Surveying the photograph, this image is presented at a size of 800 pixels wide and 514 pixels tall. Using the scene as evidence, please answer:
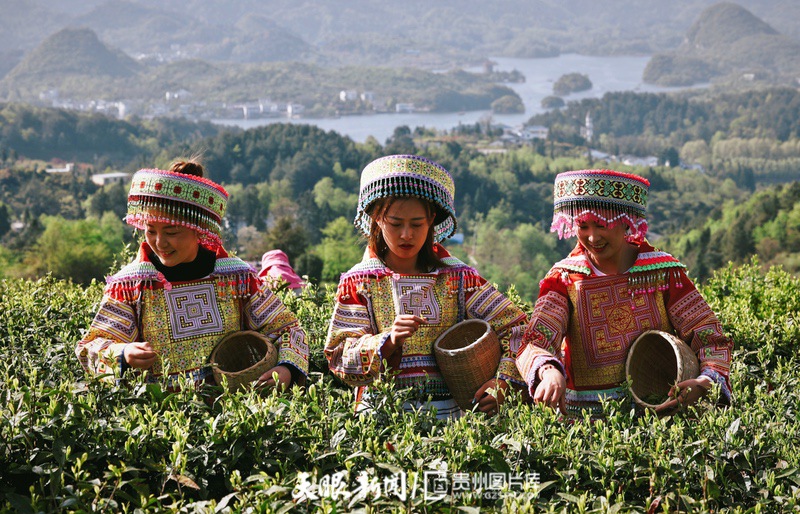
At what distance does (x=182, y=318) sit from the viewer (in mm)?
3350

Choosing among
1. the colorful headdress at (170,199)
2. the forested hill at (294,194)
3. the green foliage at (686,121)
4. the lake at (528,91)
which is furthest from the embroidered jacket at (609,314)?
the green foliage at (686,121)

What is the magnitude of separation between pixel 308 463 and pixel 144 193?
143cm

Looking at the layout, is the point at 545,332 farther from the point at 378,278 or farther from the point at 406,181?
the point at 406,181

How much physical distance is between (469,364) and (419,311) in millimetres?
366

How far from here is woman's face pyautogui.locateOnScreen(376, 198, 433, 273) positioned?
3287mm

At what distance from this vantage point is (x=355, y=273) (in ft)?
11.2

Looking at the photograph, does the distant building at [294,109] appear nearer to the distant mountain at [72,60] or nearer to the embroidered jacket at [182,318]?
the distant mountain at [72,60]

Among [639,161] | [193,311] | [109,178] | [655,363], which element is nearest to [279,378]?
[193,311]

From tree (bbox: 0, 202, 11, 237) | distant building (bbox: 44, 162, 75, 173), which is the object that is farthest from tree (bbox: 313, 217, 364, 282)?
distant building (bbox: 44, 162, 75, 173)

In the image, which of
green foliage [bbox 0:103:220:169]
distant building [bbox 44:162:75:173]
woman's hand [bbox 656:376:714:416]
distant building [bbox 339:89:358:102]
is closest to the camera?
woman's hand [bbox 656:376:714:416]

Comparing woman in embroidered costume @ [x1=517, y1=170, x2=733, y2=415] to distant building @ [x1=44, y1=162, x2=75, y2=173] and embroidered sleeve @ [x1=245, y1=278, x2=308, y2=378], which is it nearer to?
embroidered sleeve @ [x1=245, y1=278, x2=308, y2=378]

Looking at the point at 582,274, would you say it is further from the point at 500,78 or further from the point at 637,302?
the point at 500,78

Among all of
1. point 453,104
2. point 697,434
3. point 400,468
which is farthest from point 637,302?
point 453,104

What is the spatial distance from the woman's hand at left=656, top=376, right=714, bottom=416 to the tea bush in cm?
17
